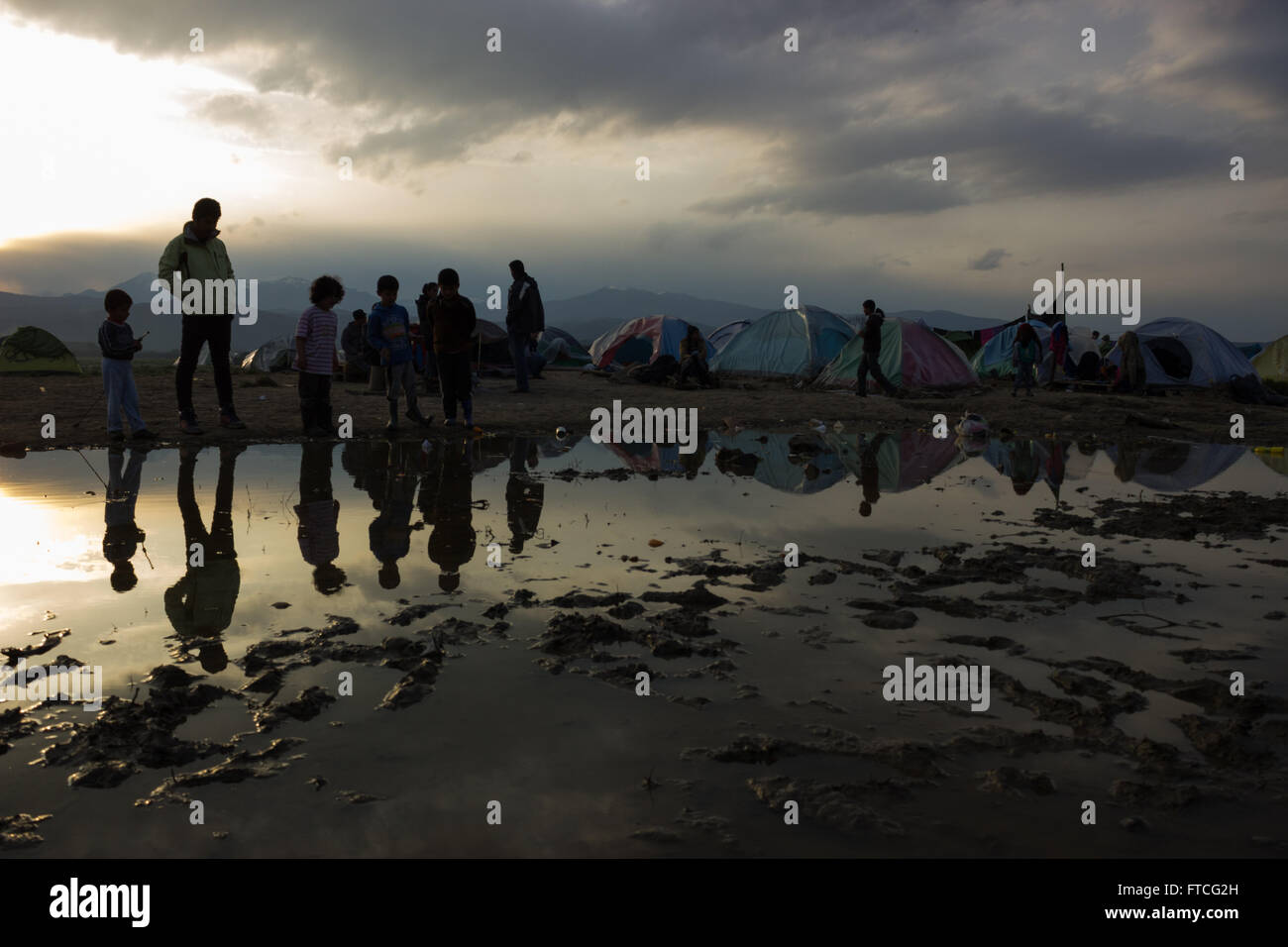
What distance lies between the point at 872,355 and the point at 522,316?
8959mm

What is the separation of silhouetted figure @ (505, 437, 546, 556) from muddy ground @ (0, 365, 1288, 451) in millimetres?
2390

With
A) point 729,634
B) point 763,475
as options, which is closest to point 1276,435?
point 763,475

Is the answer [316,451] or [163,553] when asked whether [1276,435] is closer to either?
[316,451]

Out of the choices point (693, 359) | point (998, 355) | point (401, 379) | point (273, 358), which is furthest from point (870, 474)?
point (273, 358)

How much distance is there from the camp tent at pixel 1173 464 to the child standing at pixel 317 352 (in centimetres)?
990

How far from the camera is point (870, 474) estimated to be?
10367 mm

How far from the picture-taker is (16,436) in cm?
1127

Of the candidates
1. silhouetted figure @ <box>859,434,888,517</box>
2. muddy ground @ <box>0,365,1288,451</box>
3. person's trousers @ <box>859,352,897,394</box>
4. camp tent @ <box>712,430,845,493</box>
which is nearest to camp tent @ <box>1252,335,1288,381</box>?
muddy ground @ <box>0,365,1288,451</box>

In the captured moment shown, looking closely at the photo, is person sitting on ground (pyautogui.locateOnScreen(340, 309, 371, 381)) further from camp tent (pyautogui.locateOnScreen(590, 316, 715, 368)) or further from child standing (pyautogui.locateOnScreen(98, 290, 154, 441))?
camp tent (pyautogui.locateOnScreen(590, 316, 715, 368))

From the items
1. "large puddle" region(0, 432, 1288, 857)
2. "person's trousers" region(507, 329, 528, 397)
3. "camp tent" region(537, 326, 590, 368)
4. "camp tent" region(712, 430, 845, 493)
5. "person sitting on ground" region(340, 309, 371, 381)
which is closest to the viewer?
"large puddle" region(0, 432, 1288, 857)

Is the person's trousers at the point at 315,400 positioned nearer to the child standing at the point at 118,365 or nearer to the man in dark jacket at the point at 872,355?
the child standing at the point at 118,365

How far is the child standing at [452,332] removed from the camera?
12172 millimetres

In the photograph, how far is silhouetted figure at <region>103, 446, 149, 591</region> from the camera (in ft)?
17.7
